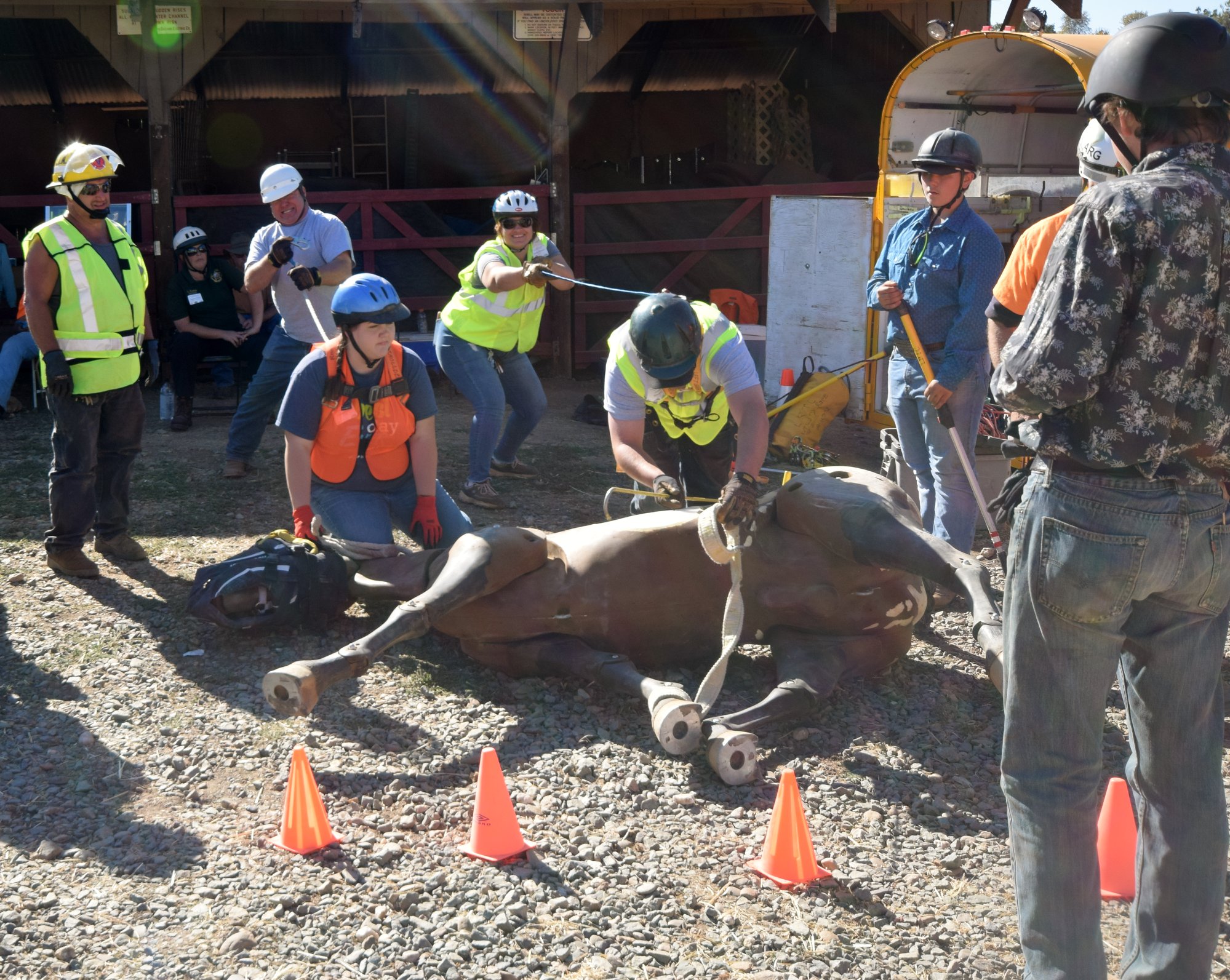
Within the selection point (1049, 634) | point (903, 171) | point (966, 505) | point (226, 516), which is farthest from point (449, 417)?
point (1049, 634)

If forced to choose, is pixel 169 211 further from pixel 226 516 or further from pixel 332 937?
pixel 332 937

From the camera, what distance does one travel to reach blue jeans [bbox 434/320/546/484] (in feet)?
23.8

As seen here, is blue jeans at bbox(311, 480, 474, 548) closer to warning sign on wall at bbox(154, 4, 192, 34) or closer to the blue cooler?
the blue cooler

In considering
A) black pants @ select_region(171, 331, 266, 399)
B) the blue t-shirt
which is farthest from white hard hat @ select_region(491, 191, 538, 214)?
black pants @ select_region(171, 331, 266, 399)

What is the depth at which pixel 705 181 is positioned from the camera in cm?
1311

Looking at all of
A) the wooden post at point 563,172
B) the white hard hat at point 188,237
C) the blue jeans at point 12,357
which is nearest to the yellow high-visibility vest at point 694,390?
the white hard hat at point 188,237

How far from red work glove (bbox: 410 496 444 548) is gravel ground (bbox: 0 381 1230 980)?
0.43 metres

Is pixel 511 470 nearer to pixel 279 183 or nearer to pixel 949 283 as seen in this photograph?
pixel 279 183

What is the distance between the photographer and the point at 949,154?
5328mm

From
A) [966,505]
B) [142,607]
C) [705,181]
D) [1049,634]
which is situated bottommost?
[142,607]

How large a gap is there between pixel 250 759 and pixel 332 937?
1.12m

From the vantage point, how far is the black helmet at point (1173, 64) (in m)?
2.30

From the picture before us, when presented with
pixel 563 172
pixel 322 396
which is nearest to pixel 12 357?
pixel 563 172

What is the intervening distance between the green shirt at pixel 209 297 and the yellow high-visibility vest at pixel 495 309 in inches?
131
